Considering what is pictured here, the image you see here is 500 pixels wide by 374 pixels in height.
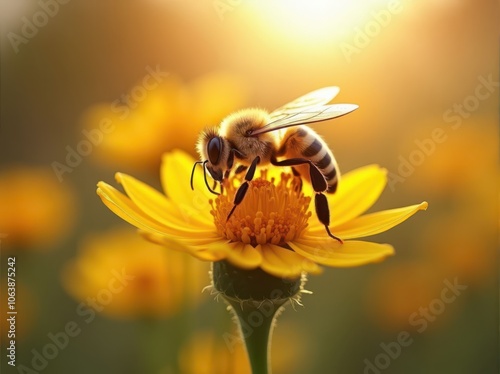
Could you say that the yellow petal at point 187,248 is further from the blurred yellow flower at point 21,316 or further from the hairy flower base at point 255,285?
the blurred yellow flower at point 21,316

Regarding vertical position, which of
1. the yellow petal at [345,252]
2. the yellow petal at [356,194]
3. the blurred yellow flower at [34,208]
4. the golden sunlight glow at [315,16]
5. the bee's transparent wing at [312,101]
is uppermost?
the golden sunlight glow at [315,16]

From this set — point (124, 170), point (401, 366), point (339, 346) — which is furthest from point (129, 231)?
point (401, 366)

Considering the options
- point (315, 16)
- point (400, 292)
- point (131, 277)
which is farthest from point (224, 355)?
point (315, 16)

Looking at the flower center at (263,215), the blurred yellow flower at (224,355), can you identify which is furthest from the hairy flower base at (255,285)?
the blurred yellow flower at (224,355)

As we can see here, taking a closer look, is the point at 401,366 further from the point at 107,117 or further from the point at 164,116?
the point at 107,117

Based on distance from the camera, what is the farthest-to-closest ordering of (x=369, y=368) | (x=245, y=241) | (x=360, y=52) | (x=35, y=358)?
(x=360, y=52) < (x=369, y=368) < (x=35, y=358) < (x=245, y=241)

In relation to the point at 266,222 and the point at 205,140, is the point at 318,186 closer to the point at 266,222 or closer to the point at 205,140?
the point at 266,222
